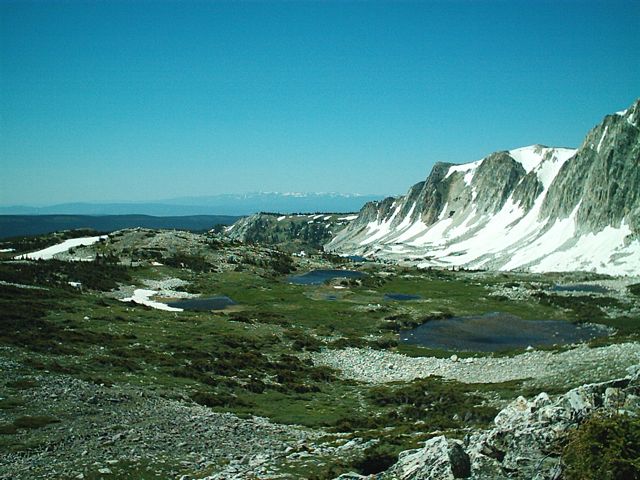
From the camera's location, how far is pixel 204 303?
246 feet

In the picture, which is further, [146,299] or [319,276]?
[319,276]

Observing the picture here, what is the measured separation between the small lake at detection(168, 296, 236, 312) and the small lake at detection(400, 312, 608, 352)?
28291 millimetres

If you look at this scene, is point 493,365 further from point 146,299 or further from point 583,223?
point 583,223

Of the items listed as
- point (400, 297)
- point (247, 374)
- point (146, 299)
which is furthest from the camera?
point (400, 297)

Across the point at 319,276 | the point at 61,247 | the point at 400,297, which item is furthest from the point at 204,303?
the point at 61,247

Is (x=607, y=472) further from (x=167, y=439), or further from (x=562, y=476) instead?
(x=167, y=439)

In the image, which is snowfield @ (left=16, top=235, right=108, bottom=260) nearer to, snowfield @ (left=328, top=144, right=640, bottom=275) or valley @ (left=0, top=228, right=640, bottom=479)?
valley @ (left=0, top=228, right=640, bottom=479)

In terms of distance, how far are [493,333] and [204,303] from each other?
42049mm

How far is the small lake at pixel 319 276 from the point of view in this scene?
10731 cm

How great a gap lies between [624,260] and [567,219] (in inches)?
1578

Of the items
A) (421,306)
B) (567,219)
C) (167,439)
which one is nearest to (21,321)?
(167,439)

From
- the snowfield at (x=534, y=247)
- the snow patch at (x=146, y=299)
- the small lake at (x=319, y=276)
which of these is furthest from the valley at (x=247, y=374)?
the snowfield at (x=534, y=247)

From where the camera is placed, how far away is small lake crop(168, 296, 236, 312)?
70625 mm

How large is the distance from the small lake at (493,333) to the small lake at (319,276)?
4140cm
